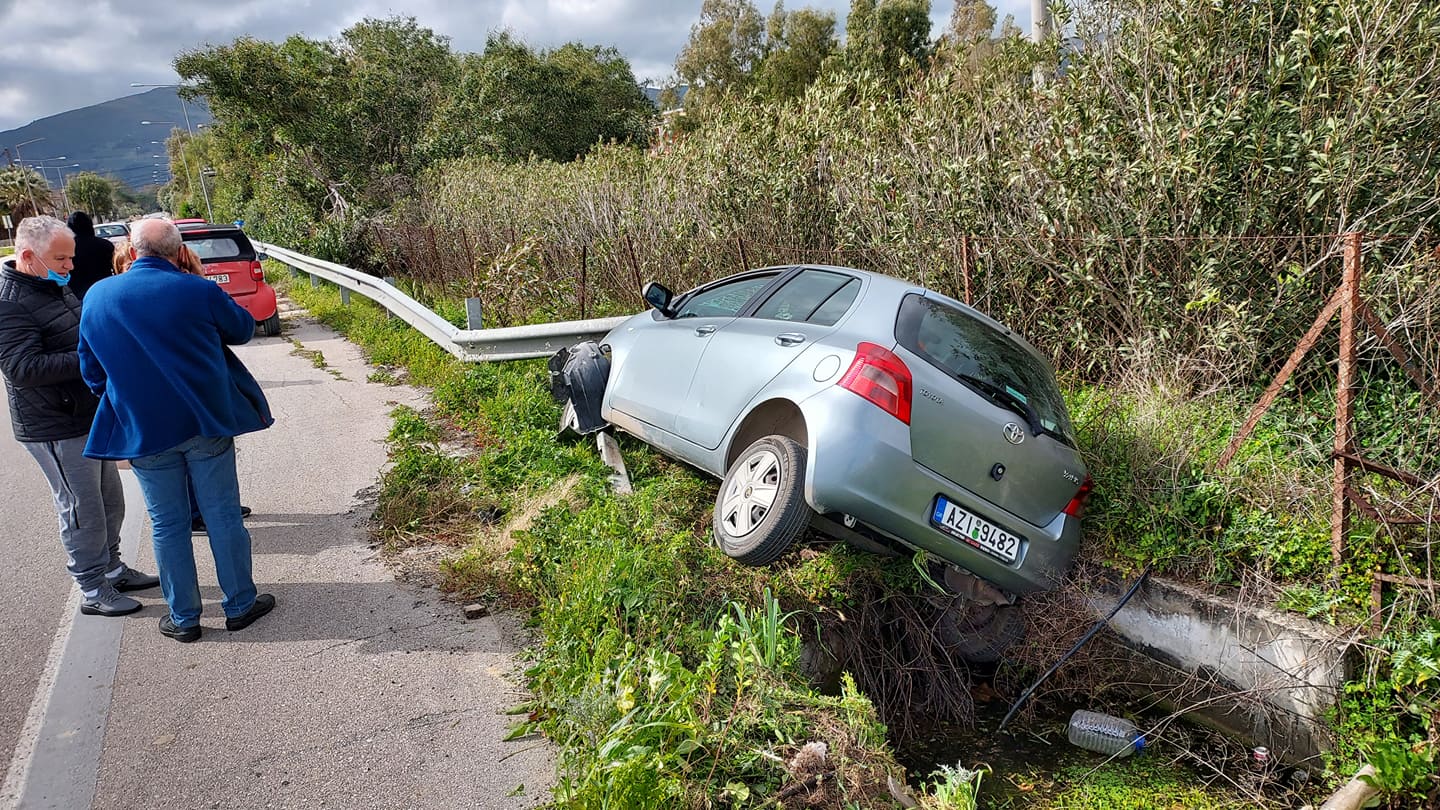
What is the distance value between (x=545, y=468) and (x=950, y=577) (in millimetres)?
2818

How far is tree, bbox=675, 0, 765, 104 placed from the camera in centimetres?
4347

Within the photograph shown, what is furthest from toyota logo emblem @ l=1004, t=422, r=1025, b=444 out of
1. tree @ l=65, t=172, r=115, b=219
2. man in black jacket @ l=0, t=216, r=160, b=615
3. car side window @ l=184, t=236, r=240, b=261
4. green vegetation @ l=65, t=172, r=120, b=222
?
tree @ l=65, t=172, r=115, b=219

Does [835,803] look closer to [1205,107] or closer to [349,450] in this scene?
[1205,107]

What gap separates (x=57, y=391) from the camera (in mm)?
4383

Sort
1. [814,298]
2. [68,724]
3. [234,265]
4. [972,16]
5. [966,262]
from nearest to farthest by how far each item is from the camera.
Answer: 1. [68,724]
2. [814,298]
3. [966,262]
4. [234,265]
5. [972,16]

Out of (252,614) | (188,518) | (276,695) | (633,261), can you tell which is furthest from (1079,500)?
(633,261)

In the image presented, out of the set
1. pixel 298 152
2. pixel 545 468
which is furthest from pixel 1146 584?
pixel 298 152

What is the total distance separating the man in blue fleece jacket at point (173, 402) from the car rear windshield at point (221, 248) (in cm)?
970

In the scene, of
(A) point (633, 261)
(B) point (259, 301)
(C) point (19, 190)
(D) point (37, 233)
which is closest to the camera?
(D) point (37, 233)

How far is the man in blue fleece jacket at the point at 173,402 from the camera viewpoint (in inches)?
156

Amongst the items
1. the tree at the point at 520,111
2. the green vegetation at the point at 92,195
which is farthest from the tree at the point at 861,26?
the green vegetation at the point at 92,195

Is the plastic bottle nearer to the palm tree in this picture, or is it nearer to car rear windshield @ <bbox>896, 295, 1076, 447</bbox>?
car rear windshield @ <bbox>896, 295, 1076, 447</bbox>

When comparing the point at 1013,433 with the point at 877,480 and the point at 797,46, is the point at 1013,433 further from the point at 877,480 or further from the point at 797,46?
the point at 797,46

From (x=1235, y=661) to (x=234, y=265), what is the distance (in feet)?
43.4
